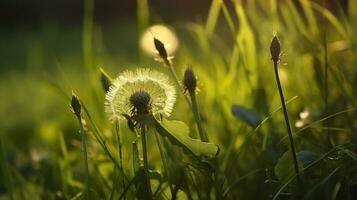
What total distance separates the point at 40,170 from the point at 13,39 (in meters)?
6.58

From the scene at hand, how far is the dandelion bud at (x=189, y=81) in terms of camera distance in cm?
94

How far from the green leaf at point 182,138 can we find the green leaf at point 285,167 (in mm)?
81

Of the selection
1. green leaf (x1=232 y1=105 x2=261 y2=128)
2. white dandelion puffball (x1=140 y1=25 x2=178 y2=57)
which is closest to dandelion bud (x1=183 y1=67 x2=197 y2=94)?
white dandelion puffball (x1=140 y1=25 x2=178 y2=57)

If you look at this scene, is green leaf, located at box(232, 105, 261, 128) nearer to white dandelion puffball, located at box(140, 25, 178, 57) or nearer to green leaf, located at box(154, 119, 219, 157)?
white dandelion puffball, located at box(140, 25, 178, 57)

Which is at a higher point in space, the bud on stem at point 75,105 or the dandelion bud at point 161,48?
the dandelion bud at point 161,48

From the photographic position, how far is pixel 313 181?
2.99 feet

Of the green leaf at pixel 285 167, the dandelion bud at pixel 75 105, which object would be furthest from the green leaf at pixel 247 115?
the dandelion bud at pixel 75 105

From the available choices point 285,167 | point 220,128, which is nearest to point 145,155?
point 285,167

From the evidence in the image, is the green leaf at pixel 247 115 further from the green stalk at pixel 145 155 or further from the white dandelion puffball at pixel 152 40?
the green stalk at pixel 145 155

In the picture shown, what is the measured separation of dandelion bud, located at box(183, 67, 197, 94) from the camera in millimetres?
940

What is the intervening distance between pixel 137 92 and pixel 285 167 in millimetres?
210

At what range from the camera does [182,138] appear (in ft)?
2.95

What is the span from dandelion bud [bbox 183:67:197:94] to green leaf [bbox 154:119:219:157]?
70 mm

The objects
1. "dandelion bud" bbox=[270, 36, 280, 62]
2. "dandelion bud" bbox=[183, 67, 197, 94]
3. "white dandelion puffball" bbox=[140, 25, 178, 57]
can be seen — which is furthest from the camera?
"white dandelion puffball" bbox=[140, 25, 178, 57]
